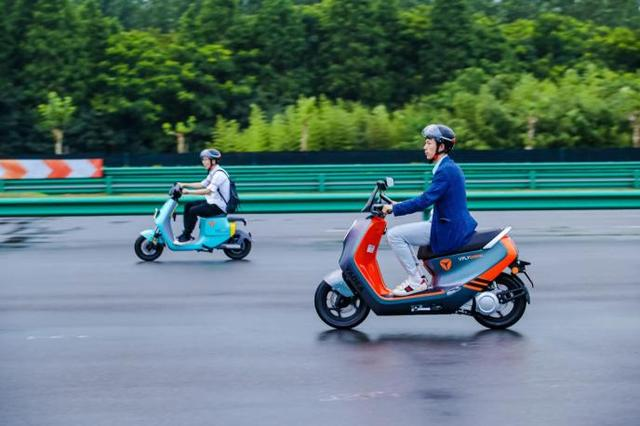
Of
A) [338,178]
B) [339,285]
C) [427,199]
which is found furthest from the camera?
[338,178]

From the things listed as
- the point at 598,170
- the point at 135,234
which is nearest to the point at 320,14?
the point at 598,170

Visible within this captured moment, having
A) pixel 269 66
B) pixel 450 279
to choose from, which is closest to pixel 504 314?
pixel 450 279

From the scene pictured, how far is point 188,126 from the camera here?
2146 inches

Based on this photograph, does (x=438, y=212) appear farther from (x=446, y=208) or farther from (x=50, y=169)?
(x=50, y=169)

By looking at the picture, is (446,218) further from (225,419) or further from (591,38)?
(591,38)

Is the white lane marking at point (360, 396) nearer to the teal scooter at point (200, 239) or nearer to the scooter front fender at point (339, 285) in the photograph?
the scooter front fender at point (339, 285)

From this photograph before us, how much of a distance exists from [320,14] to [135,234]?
44.5 m

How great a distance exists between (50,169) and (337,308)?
1941 cm

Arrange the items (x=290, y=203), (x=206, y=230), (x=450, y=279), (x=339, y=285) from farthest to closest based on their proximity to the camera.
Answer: (x=290, y=203)
(x=206, y=230)
(x=339, y=285)
(x=450, y=279)

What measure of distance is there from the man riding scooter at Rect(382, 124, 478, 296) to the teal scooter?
603cm

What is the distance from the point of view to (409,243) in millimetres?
9430

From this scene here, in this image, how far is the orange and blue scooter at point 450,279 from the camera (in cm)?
920

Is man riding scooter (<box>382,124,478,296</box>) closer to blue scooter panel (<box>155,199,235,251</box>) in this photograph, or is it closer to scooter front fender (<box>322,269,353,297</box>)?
scooter front fender (<box>322,269,353,297</box>)

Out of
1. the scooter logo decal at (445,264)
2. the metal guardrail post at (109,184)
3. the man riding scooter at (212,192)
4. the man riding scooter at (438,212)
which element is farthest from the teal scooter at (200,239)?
the metal guardrail post at (109,184)
